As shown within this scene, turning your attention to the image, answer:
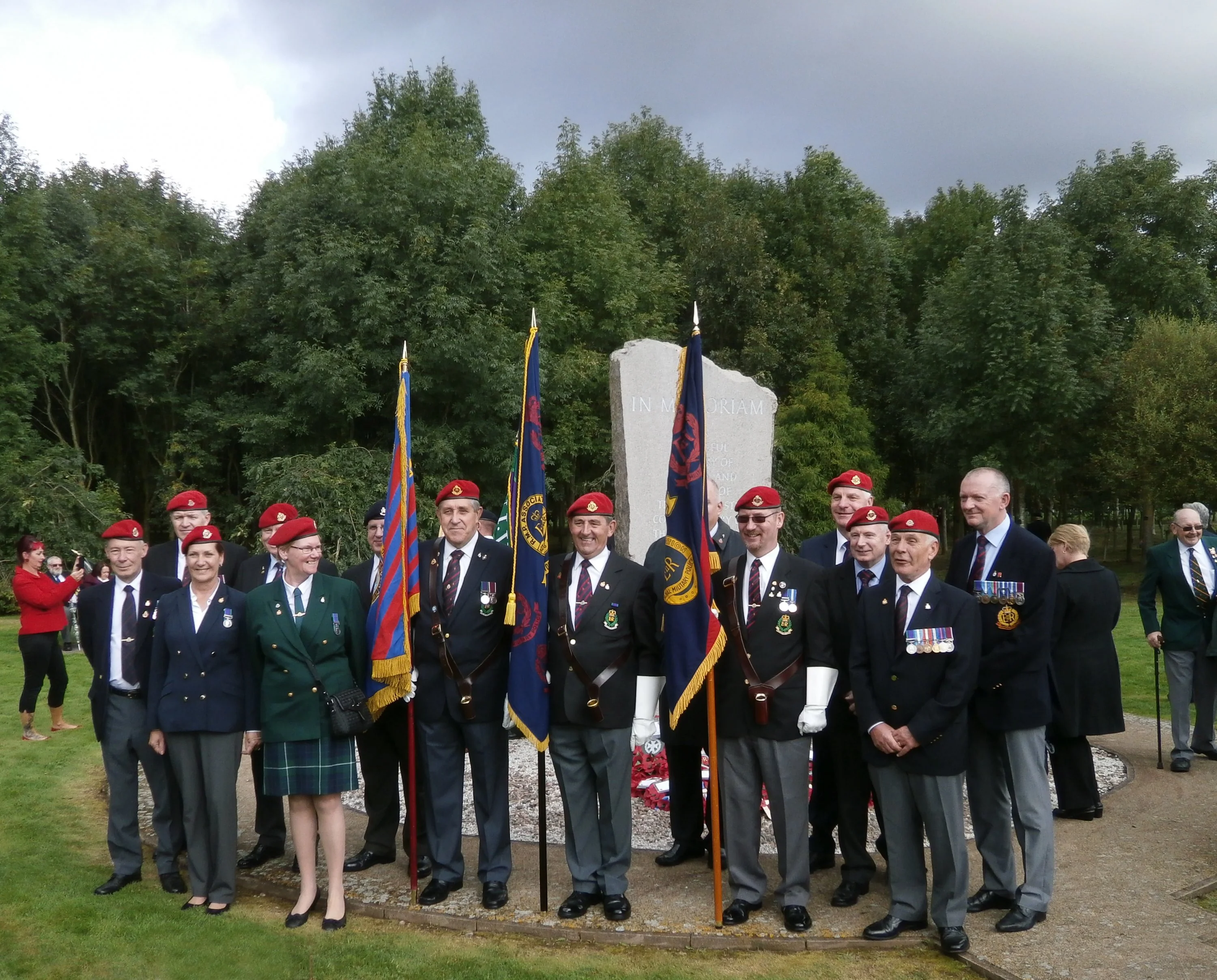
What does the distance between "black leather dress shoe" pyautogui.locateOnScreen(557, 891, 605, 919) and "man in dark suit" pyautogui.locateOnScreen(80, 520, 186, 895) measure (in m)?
2.33

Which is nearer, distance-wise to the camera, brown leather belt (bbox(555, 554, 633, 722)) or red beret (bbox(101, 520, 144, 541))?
brown leather belt (bbox(555, 554, 633, 722))

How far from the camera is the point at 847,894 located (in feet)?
17.4

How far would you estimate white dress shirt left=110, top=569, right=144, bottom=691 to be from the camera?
5969 millimetres

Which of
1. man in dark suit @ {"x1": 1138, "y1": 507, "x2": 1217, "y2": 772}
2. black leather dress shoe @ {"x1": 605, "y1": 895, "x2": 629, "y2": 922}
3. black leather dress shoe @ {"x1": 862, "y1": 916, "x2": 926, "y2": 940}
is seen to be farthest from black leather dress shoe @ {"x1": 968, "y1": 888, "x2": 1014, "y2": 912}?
man in dark suit @ {"x1": 1138, "y1": 507, "x2": 1217, "y2": 772}

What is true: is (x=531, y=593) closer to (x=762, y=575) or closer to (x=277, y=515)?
(x=762, y=575)

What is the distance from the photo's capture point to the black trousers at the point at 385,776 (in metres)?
6.21

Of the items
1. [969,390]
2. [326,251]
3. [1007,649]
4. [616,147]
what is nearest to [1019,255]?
[969,390]

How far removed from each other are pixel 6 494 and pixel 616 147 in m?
24.4

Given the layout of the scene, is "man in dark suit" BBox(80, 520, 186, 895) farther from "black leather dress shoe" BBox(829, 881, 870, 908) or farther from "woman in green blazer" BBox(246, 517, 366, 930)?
"black leather dress shoe" BBox(829, 881, 870, 908)

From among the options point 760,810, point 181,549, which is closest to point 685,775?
point 760,810

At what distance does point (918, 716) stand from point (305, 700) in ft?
9.97

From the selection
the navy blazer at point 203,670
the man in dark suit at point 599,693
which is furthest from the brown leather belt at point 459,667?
the navy blazer at point 203,670

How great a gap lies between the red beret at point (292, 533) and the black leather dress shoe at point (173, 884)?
212 centimetres

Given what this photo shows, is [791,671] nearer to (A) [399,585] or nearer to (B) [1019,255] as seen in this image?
(A) [399,585]
